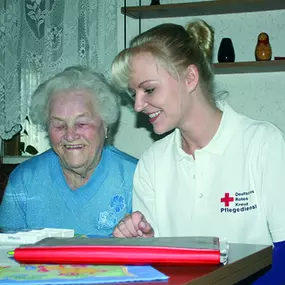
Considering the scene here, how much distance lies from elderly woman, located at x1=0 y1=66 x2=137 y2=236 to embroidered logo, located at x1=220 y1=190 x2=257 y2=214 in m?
0.44

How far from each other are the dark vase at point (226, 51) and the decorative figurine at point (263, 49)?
13 cm

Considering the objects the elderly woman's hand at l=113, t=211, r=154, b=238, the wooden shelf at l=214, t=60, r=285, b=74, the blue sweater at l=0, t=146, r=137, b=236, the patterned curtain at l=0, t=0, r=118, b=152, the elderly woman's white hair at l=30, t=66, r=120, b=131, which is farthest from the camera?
the patterned curtain at l=0, t=0, r=118, b=152

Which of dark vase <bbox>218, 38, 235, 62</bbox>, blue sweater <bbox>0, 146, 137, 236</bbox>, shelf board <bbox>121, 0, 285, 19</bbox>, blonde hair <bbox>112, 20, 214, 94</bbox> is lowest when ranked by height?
blue sweater <bbox>0, 146, 137, 236</bbox>

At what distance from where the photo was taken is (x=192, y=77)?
6.35ft

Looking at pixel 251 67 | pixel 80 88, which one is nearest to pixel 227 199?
pixel 80 88

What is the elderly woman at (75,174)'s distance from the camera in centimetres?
216

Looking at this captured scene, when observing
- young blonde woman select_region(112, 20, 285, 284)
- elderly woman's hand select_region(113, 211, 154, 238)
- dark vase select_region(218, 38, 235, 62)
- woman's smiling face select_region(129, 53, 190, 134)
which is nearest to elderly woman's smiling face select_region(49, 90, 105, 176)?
young blonde woman select_region(112, 20, 285, 284)

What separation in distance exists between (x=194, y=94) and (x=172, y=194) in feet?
1.03

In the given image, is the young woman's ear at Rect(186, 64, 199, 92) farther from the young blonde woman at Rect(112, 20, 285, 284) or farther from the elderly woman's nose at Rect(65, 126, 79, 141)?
the elderly woman's nose at Rect(65, 126, 79, 141)

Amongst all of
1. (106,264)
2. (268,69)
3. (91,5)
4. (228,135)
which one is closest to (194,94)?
(228,135)

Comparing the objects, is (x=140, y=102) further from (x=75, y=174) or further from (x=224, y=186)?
(x=75, y=174)

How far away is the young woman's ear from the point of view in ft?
6.32

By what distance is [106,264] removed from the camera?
3.40 ft

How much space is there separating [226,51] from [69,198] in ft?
4.53
